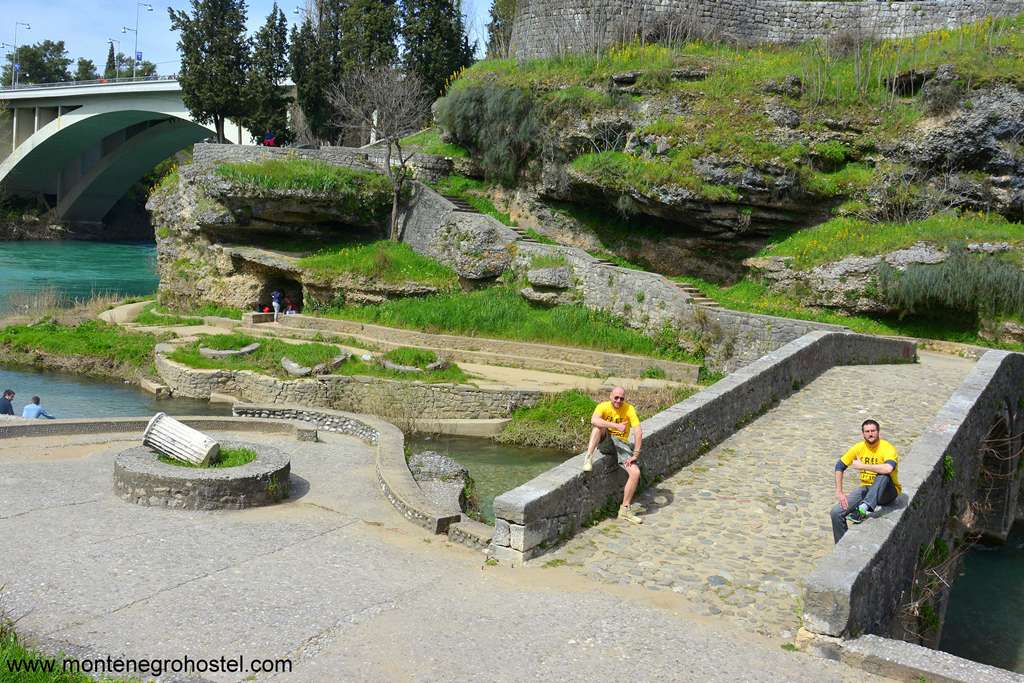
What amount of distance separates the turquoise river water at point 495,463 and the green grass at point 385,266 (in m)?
6.84

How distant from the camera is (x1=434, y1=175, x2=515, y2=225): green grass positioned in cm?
2948

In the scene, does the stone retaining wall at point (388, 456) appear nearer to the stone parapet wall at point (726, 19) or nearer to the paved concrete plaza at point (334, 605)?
the paved concrete plaza at point (334, 605)

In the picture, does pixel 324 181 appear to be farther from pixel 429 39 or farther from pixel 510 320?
pixel 429 39

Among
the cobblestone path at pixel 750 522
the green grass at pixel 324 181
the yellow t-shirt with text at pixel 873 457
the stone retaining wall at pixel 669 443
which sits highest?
the green grass at pixel 324 181

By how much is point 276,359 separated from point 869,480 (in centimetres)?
1691

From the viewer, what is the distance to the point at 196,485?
9.34 m

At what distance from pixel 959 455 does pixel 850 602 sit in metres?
4.66

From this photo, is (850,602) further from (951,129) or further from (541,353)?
(951,129)

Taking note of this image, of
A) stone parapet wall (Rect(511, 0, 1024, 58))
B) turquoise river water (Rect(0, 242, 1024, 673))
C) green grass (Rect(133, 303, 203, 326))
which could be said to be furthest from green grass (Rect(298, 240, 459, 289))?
stone parapet wall (Rect(511, 0, 1024, 58))

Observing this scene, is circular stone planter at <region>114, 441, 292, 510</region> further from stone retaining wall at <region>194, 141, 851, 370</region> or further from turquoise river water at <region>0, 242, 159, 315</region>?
A: turquoise river water at <region>0, 242, 159, 315</region>

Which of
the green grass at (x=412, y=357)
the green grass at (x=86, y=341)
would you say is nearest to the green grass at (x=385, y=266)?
the green grass at (x=412, y=357)

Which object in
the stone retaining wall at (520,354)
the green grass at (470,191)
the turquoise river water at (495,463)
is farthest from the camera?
the green grass at (470,191)

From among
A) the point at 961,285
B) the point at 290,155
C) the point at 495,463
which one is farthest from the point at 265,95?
the point at 961,285

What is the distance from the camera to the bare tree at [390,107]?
28719 mm
